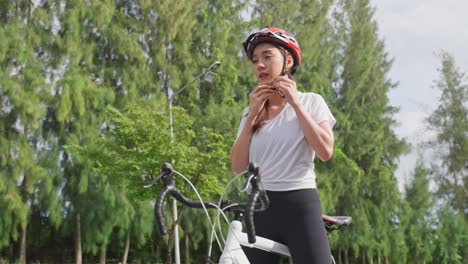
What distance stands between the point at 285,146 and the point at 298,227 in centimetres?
32

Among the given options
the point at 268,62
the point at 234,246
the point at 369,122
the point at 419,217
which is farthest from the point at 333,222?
the point at 419,217

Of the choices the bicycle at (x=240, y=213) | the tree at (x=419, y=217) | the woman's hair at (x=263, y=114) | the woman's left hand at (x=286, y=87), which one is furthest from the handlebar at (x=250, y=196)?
the tree at (x=419, y=217)

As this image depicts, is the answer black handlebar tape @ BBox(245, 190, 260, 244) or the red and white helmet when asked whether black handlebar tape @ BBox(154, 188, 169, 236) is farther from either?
the red and white helmet

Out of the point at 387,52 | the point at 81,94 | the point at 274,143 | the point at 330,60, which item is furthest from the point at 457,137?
the point at 274,143

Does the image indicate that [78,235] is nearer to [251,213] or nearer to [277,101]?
[277,101]

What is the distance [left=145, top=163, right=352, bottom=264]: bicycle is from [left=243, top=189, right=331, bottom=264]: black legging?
0.06 metres

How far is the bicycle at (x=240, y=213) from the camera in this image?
5.91ft

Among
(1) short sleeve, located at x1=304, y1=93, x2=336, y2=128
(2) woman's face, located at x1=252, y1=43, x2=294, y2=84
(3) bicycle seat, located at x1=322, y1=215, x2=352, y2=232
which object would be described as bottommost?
(3) bicycle seat, located at x1=322, y1=215, x2=352, y2=232

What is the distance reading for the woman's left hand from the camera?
234cm

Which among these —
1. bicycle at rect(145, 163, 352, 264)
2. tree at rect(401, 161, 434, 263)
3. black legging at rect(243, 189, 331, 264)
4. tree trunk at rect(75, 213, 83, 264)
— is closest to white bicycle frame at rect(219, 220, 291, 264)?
bicycle at rect(145, 163, 352, 264)

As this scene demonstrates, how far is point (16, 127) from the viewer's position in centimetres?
2184

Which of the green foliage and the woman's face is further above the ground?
the green foliage

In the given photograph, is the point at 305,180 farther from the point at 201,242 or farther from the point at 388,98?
the point at 388,98

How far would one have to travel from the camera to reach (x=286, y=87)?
236 cm
